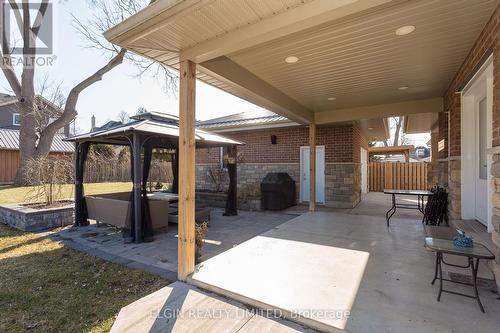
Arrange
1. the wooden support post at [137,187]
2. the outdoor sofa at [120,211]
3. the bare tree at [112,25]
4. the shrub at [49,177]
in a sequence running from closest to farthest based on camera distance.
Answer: the wooden support post at [137,187]
the outdoor sofa at [120,211]
the shrub at [49,177]
the bare tree at [112,25]

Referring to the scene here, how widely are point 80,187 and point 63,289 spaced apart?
365 cm

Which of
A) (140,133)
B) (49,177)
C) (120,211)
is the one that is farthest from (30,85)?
(140,133)

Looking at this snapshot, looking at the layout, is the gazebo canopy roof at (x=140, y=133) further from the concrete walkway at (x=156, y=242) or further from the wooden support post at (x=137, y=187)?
the concrete walkway at (x=156, y=242)

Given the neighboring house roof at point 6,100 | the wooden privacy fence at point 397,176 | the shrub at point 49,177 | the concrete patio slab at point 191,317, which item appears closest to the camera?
the concrete patio slab at point 191,317

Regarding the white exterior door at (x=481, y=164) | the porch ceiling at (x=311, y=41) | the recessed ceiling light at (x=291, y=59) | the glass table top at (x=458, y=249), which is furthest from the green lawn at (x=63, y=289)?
the white exterior door at (x=481, y=164)

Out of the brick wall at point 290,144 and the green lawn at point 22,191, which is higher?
the brick wall at point 290,144

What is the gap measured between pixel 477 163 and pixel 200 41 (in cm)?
457

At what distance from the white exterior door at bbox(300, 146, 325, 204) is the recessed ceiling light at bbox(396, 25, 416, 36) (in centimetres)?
613

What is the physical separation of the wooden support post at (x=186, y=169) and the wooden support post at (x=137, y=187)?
6.67 feet

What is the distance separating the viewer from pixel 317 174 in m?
9.34

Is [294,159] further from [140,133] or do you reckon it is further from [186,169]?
[186,169]

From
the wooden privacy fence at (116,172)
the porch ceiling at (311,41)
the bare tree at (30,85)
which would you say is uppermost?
the bare tree at (30,85)

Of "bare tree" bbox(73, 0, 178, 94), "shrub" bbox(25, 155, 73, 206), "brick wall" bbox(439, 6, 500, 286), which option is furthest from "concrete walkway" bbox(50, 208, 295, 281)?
"bare tree" bbox(73, 0, 178, 94)

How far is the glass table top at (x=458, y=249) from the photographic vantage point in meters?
2.33
